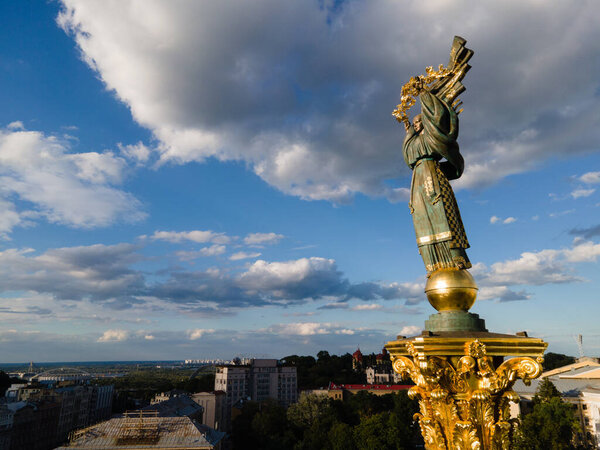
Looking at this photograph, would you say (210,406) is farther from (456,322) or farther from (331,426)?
(456,322)

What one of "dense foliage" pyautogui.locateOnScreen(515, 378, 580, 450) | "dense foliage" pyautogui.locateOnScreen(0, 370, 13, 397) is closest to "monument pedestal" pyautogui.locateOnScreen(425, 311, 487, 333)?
"dense foliage" pyautogui.locateOnScreen(515, 378, 580, 450)

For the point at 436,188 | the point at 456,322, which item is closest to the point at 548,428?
the point at 456,322

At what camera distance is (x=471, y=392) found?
5.34m

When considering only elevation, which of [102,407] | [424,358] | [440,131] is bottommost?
[102,407]

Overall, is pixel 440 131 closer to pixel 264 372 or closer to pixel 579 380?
pixel 579 380

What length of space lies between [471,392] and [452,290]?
4.65ft

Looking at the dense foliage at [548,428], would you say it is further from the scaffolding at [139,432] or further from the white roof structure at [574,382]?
the scaffolding at [139,432]

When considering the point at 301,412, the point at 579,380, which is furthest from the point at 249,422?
the point at 579,380

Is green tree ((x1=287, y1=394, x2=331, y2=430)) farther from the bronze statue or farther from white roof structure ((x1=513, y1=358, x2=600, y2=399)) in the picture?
the bronze statue

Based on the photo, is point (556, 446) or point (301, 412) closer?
point (556, 446)

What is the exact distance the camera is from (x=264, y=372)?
101625 millimetres

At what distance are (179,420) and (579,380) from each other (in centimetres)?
5874

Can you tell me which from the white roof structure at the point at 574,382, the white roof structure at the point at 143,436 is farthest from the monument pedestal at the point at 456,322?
the white roof structure at the point at 574,382

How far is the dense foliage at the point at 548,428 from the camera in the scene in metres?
33.5
